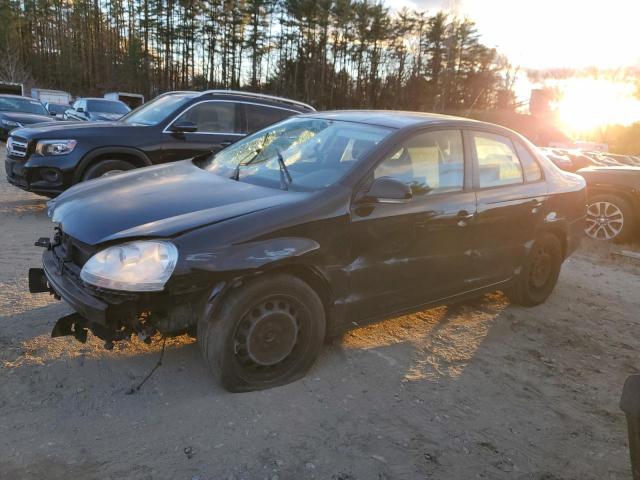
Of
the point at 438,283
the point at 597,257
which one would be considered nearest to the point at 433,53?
the point at 597,257

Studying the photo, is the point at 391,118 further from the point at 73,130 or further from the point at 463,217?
the point at 73,130

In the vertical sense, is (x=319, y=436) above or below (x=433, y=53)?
below

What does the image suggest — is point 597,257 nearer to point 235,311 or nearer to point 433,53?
point 235,311

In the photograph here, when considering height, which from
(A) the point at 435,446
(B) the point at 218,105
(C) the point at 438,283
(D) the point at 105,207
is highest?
(B) the point at 218,105

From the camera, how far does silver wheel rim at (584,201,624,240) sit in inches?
319

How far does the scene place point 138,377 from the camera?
126 inches

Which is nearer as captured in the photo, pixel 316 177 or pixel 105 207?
pixel 105 207

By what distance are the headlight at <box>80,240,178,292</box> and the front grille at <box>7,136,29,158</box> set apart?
477 centimetres

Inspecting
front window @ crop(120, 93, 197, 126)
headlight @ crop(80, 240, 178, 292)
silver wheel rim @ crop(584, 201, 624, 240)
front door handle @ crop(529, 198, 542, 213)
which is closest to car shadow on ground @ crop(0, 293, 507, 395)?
headlight @ crop(80, 240, 178, 292)

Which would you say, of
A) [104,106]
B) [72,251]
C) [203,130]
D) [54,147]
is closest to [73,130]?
[54,147]

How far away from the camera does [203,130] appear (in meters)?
7.43

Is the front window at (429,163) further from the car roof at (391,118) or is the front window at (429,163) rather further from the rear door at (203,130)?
the rear door at (203,130)

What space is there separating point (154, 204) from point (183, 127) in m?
4.11

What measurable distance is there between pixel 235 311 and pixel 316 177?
1.08 m
